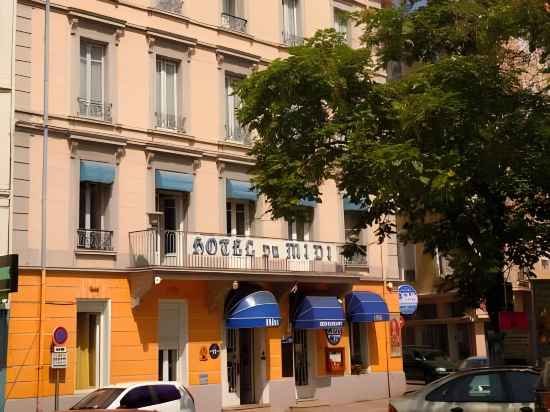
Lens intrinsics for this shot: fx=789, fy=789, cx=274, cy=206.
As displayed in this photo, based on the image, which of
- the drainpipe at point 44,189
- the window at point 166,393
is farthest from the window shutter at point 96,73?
the window at point 166,393

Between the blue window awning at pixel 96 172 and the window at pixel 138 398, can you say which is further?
the blue window awning at pixel 96 172

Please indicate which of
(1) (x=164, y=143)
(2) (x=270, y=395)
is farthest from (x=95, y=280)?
(2) (x=270, y=395)

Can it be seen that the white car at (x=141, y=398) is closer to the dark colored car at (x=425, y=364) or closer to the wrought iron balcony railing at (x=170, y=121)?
the wrought iron balcony railing at (x=170, y=121)

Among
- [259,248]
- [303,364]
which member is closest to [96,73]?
[259,248]

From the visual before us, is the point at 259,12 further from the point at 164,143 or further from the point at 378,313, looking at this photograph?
the point at 378,313

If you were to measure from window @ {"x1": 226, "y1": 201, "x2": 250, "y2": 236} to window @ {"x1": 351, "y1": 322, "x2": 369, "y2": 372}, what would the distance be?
18.6ft

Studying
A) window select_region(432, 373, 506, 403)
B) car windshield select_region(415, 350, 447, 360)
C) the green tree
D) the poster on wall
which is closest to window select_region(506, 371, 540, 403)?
window select_region(432, 373, 506, 403)

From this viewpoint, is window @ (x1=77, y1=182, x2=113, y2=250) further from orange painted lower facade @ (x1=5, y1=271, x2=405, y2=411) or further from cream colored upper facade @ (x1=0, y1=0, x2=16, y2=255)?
cream colored upper facade @ (x1=0, y1=0, x2=16, y2=255)

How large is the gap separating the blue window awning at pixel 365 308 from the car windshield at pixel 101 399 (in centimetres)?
1237

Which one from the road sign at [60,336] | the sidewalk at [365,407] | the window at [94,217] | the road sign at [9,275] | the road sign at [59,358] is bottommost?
the sidewalk at [365,407]

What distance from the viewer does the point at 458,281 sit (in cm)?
1755

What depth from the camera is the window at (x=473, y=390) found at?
12.3 m

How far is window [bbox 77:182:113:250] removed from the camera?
71.4ft

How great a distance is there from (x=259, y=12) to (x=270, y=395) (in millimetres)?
12760
